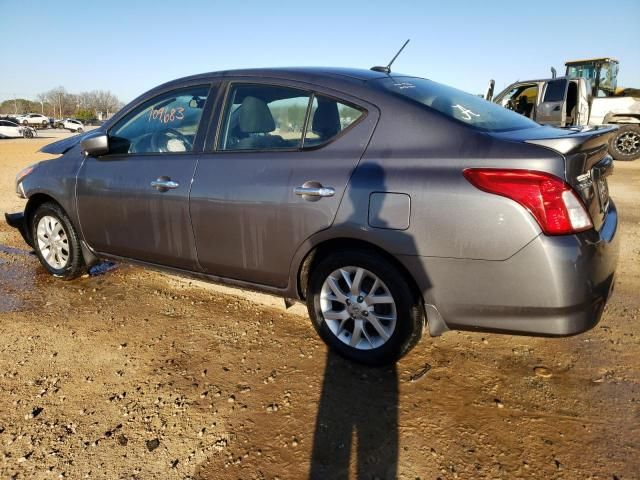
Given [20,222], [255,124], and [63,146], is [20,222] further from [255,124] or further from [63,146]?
[255,124]

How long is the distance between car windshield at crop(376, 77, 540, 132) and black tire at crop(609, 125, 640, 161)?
12.5 meters

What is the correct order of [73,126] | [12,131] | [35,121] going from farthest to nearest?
[35,121], [73,126], [12,131]

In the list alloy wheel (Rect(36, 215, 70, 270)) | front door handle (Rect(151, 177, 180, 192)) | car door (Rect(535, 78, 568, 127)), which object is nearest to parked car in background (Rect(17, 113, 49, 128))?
car door (Rect(535, 78, 568, 127))

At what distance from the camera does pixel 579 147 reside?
7.28 ft

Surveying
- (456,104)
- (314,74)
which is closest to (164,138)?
(314,74)

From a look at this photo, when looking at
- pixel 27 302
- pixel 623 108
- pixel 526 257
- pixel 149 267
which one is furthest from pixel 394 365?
pixel 623 108

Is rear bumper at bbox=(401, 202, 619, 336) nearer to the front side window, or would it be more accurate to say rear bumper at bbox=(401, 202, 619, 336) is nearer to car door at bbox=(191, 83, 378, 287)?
car door at bbox=(191, 83, 378, 287)

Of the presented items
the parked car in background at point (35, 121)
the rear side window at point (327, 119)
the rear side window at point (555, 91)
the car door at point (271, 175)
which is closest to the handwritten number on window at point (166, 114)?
the car door at point (271, 175)

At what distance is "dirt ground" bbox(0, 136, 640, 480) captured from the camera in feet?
6.68

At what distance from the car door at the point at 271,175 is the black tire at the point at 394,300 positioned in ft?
0.68

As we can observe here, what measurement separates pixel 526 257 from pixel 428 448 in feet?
3.16

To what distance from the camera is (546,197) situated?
2137 millimetres

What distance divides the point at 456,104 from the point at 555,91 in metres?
11.1

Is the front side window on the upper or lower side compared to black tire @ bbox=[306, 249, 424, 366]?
upper
